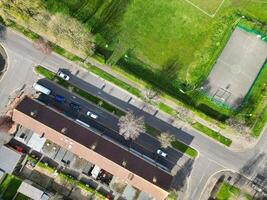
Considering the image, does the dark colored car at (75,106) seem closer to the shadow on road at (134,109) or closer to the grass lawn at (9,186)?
the shadow on road at (134,109)

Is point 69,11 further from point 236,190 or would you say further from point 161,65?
point 236,190

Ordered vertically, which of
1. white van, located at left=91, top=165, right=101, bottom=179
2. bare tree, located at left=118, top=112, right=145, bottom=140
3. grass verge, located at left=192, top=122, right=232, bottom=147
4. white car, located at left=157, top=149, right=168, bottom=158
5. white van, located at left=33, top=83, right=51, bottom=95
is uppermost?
grass verge, located at left=192, top=122, right=232, bottom=147

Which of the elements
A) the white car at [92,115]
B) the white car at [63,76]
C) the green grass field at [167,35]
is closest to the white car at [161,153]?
the green grass field at [167,35]

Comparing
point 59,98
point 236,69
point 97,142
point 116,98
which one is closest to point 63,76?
point 59,98

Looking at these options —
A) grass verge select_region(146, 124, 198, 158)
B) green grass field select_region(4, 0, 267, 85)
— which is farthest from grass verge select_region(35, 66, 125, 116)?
green grass field select_region(4, 0, 267, 85)

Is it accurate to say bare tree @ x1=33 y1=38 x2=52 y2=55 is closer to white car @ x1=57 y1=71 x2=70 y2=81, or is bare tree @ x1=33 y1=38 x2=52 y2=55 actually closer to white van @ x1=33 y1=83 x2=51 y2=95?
white car @ x1=57 y1=71 x2=70 y2=81

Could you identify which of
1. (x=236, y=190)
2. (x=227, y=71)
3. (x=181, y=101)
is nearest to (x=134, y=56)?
(x=181, y=101)

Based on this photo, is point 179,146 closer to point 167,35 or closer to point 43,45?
point 167,35
